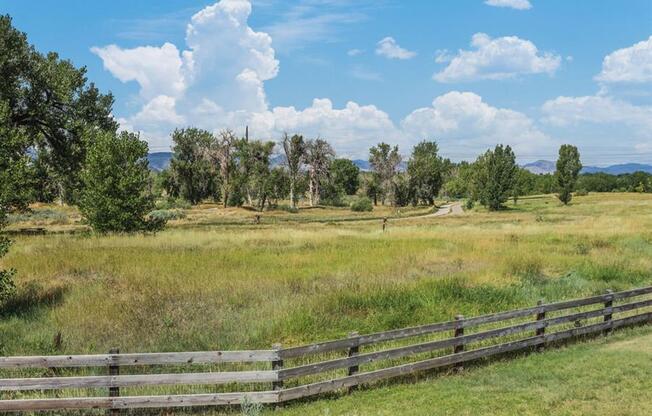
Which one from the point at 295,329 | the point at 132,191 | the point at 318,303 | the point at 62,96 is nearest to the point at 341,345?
the point at 295,329

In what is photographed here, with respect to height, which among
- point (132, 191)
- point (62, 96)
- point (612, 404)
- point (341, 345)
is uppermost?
point (62, 96)

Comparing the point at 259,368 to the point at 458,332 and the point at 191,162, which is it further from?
the point at 191,162

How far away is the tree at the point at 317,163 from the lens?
95.8 meters

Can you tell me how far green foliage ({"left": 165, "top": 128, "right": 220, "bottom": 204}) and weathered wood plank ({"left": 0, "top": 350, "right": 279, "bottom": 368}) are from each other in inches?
3356

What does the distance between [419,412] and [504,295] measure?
978 centimetres

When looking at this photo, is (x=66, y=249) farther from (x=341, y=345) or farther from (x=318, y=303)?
(x=341, y=345)

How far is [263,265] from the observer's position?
840 inches

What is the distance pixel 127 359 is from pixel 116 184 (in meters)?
22.7

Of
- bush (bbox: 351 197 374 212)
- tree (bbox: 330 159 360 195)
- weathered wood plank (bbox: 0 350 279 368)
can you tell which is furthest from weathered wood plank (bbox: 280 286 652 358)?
tree (bbox: 330 159 360 195)

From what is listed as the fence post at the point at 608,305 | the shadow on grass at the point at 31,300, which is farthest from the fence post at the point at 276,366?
the fence post at the point at 608,305

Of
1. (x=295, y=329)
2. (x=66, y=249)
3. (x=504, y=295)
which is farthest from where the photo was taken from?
(x=66, y=249)

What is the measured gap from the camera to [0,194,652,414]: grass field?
37.3 ft

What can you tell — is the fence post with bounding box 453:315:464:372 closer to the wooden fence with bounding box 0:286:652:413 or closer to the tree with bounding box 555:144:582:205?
the wooden fence with bounding box 0:286:652:413

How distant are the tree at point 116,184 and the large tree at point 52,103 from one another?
5.66 meters
